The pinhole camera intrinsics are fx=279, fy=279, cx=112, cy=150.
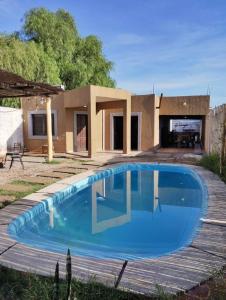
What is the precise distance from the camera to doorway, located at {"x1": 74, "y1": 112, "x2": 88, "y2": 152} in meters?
17.8

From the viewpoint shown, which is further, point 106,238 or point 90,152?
point 90,152

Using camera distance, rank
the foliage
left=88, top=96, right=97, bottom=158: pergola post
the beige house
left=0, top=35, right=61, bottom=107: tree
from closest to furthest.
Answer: left=88, top=96, right=97, bottom=158: pergola post
the beige house
left=0, top=35, right=61, bottom=107: tree
the foliage

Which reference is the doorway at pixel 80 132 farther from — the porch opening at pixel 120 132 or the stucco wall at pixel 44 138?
the porch opening at pixel 120 132

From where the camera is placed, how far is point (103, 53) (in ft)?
93.8

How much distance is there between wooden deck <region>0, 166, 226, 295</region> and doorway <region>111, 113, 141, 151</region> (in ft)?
42.8

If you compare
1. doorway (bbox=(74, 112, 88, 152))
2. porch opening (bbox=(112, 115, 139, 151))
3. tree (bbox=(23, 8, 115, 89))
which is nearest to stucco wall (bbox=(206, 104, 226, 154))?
porch opening (bbox=(112, 115, 139, 151))

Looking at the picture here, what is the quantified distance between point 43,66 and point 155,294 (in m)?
19.4

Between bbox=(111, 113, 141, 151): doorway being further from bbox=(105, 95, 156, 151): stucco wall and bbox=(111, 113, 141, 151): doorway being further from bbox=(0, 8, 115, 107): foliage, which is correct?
bbox=(0, 8, 115, 107): foliage

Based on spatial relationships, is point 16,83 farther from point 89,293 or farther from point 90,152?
point 89,293

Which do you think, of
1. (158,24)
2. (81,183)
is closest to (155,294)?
(81,183)

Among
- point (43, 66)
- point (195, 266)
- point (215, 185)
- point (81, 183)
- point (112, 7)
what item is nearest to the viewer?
point (195, 266)

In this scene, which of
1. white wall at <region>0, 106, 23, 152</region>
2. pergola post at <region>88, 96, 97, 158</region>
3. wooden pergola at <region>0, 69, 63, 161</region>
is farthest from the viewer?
white wall at <region>0, 106, 23, 152</region>

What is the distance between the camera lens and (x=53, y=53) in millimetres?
23188

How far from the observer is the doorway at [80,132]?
700 inches
